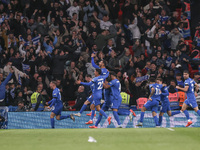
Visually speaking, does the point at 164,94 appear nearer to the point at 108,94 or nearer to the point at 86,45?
the point at 108,94

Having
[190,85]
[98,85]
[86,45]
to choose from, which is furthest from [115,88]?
[86,45]

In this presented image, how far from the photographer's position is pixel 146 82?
18.6 metres

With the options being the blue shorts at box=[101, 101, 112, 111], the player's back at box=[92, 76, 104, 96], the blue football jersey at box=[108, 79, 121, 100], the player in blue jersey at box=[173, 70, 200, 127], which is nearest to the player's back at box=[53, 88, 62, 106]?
the player's back at box=[92, 76, 104, 96]

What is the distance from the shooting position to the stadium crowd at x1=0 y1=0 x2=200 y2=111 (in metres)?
18.7

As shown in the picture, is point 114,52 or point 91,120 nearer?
point 91,120

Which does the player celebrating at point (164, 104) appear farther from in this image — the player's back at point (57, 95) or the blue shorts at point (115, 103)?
the player's back at point (57, 95)

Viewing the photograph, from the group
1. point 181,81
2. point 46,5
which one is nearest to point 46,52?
point 46,5

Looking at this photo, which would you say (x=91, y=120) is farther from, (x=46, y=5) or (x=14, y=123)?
(x=46, y=5)

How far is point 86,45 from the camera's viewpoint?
21.1 meters

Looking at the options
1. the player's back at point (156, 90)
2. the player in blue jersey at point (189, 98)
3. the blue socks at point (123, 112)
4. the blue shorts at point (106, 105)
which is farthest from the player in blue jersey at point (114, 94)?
the player in blue jersey at point (189, 98)

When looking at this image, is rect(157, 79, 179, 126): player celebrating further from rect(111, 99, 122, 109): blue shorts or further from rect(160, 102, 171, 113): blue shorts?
rect(111, 99, 122, 109): blue shorts

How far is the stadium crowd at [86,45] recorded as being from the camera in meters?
18.7

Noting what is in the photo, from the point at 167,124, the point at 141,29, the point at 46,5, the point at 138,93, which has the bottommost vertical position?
the point at 167,124

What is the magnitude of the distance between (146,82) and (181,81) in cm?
163
